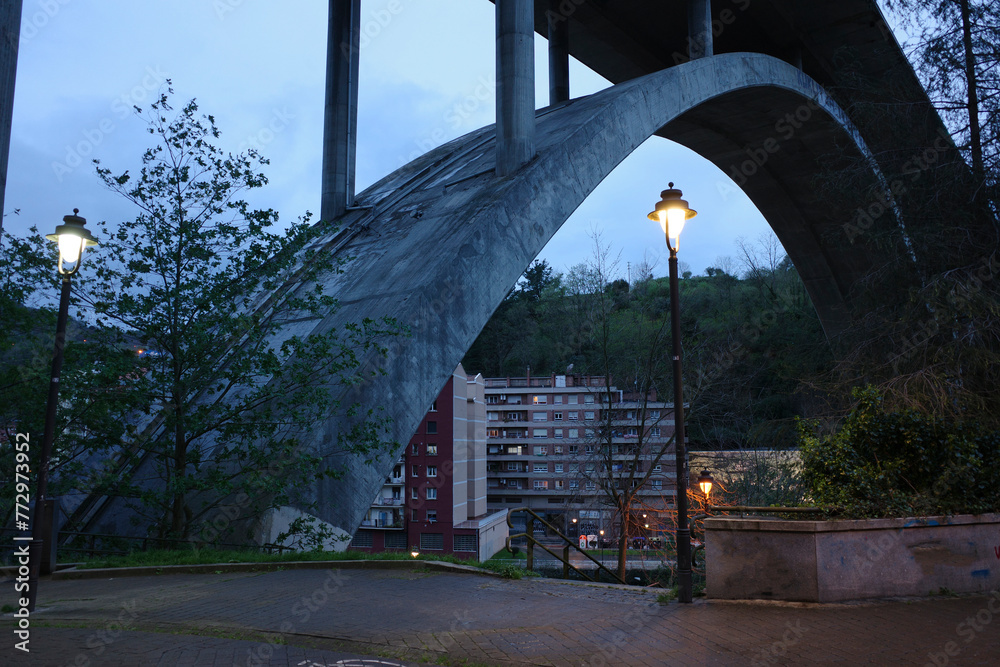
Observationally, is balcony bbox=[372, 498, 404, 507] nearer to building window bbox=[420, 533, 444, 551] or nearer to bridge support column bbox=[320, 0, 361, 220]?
building window bbox=[420, 533, 444, 551]

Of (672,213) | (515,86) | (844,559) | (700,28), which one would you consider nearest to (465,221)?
(515,86)

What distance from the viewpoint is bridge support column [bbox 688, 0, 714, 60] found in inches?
630

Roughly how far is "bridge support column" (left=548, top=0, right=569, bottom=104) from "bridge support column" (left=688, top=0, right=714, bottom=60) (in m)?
3.41

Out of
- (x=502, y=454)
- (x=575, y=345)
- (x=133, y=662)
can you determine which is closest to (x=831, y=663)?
(x=133, y=662)

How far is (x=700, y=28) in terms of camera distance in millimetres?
16141

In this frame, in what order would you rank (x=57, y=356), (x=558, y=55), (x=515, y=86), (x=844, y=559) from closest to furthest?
(x=844, y=559), (x=57, y=356), (x=515, y=86), (x=558, y=55)

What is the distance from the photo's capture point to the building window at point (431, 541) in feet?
132

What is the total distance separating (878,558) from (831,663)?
225 cm

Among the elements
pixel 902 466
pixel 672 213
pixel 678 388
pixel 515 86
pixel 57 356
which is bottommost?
pixel 902 466

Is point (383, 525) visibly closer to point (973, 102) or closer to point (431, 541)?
point (431, 541)

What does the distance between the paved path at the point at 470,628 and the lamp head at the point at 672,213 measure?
3823 mm

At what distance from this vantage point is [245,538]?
9.28 metres

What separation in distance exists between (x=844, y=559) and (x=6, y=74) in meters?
8.29

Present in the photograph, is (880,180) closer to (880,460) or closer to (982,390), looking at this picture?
(982,390)
